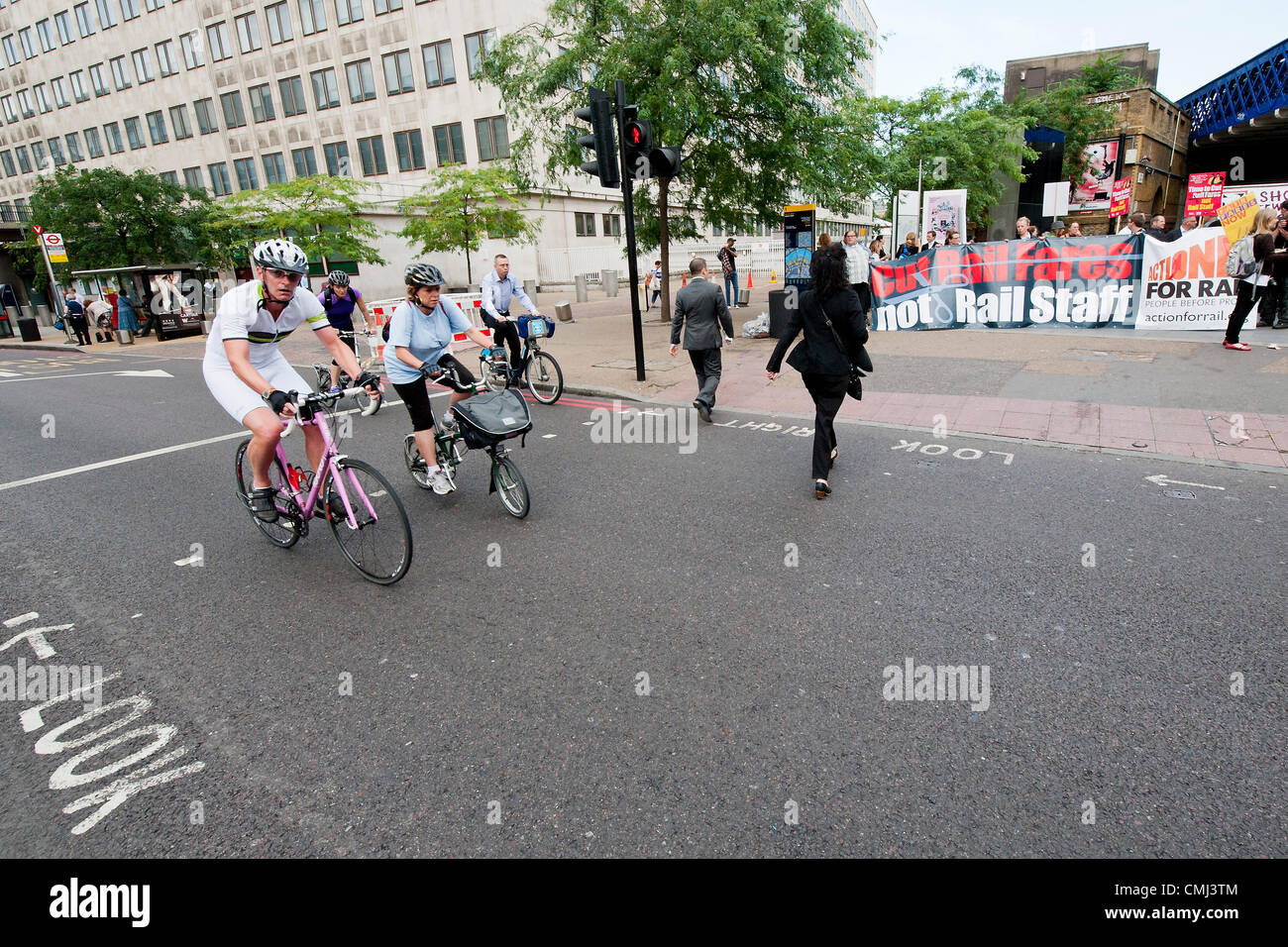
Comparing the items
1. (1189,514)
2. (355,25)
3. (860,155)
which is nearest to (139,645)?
(1189,514)

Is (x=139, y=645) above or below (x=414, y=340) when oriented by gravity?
below

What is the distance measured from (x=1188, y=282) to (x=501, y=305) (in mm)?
11264

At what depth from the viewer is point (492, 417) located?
508 cm

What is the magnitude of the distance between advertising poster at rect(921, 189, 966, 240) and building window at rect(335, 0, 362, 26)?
3439 centimetres

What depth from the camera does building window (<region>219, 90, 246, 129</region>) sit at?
142 ft

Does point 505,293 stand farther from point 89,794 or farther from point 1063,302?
point 1063,302

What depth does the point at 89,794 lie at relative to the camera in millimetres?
2713

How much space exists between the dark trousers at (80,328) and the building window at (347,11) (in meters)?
25.3

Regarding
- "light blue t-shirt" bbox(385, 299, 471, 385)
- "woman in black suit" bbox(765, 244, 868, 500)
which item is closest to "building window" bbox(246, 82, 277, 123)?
"light blue t-shirt" bbox(385, 299, 471, 385)

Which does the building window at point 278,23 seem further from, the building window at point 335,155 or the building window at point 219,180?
the building window at point 219,180

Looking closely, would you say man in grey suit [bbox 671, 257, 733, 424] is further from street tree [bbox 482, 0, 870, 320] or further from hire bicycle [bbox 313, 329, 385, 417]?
street tree [bbox 482, 0, 870, 320]

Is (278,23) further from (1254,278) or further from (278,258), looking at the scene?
(1254,278)
